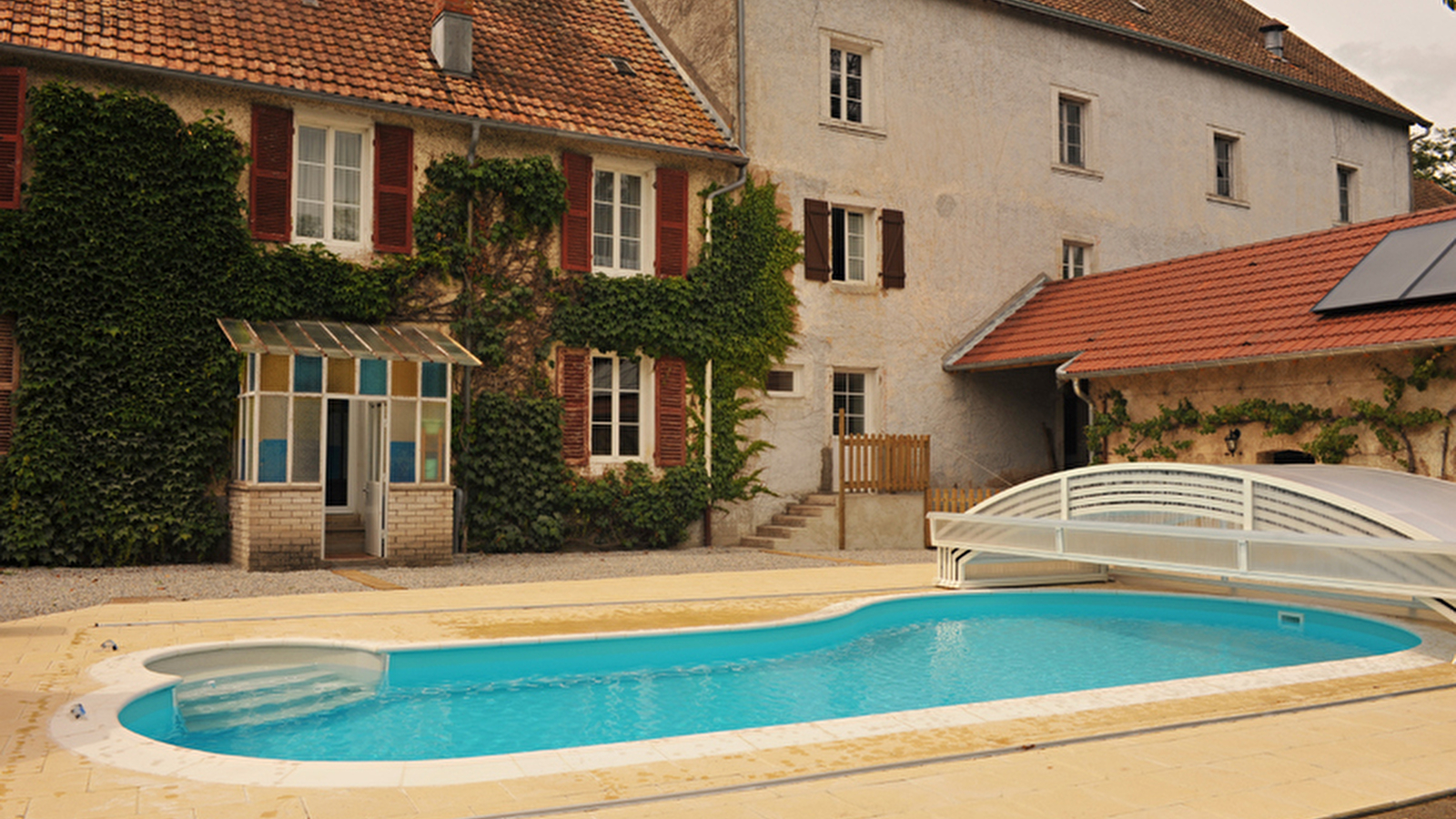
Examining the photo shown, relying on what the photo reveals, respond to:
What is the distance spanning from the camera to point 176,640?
295 inches

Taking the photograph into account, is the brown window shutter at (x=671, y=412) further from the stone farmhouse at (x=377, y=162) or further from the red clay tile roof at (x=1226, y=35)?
the red clay tile roof at (x=1226, y=35)

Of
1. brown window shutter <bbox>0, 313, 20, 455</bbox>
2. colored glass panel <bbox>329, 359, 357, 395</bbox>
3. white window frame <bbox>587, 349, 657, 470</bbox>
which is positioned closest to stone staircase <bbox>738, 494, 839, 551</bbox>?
white window frame <bbox>587, 349, 657, 470</bbox>

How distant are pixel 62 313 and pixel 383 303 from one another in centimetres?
351

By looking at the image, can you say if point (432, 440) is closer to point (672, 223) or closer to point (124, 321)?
point (124, 321)

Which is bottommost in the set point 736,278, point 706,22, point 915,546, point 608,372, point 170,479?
point 915,546

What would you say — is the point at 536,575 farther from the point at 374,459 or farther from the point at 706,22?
the point at 706,22

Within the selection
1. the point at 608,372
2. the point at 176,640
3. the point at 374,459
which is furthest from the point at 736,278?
the point at 176,640

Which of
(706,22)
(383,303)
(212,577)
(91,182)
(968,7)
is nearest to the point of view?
(212,577)

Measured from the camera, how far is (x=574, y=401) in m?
15.4

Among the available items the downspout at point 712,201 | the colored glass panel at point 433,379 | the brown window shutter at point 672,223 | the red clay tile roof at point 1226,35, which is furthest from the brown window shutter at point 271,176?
the red clay tile roof at point 1226,35

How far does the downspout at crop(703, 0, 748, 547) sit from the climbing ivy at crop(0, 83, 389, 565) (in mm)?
6143

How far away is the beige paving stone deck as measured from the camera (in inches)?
154

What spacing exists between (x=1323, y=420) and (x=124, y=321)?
46.7 ft

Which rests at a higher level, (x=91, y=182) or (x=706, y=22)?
(x=706, y=22)
